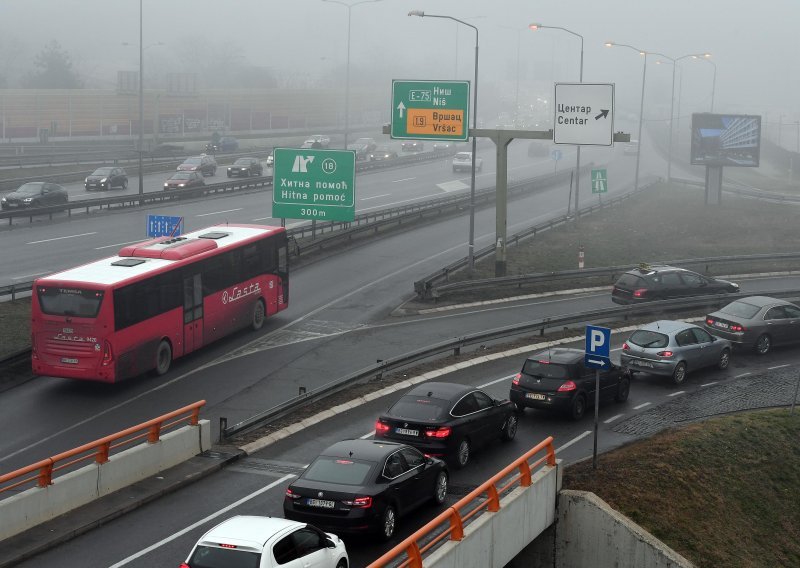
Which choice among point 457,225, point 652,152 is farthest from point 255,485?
point 652,152

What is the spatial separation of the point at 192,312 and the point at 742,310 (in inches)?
631

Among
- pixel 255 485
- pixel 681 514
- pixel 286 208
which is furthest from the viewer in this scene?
pixel 286 208

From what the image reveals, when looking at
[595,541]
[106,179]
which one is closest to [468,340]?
[595,541]

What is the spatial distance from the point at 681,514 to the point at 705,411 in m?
5.05

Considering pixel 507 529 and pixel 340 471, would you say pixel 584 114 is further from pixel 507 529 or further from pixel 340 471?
pixel 340 471

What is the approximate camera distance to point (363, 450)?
15797 mm

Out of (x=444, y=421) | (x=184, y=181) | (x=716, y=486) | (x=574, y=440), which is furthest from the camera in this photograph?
(x=184, y=181)

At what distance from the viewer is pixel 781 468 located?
2284cm

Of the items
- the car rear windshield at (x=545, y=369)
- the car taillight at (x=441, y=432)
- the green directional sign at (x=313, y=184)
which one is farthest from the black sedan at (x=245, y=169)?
the car taillight at (x=441, y=432)

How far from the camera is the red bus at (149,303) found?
78.1 ft

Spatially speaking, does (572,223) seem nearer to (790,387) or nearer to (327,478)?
(790,387)

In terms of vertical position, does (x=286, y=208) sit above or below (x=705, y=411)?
above

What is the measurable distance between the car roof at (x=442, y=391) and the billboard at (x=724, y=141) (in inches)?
1957

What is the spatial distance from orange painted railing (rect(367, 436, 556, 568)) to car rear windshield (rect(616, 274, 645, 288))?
58.3ft
